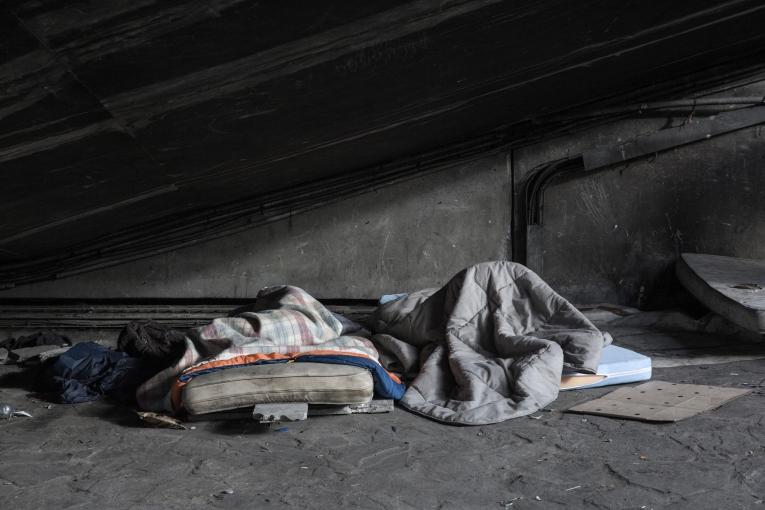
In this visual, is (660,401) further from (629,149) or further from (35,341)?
(35,341)

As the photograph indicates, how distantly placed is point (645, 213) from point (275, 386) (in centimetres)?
338

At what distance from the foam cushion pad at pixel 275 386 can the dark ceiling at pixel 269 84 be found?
1.07 meters

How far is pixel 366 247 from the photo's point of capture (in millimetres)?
5395

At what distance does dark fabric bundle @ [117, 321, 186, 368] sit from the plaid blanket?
318 mm

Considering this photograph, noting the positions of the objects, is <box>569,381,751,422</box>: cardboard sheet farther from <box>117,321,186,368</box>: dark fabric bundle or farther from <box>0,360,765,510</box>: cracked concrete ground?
<box>117,321,186,368</box>: dark fabric bundle

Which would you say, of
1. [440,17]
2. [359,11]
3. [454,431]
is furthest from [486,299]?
[359,11]

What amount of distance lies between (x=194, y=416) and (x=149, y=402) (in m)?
0.32

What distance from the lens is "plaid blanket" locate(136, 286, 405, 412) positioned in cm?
332

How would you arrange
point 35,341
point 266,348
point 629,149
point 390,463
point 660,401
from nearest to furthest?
point 390,463 → point 660,401 → point 266,348 → point 35,341 → point 629,149

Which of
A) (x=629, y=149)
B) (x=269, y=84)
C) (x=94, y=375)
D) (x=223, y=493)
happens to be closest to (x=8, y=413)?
(x=94, y=375)

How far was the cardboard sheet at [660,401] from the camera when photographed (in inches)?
122

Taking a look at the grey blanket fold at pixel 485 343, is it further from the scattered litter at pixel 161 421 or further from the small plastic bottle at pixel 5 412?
the small plastic bottle at pixel 5 412

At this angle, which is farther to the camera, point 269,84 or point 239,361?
point 239,361

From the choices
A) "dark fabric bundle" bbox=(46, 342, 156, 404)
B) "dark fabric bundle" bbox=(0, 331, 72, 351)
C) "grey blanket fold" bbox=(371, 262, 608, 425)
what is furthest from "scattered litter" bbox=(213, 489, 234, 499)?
"dark fabric bundle" bbox=(0, 331, 72, 351)
